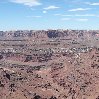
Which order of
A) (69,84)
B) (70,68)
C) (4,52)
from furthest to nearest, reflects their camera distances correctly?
(4,52) < (70,68) < (69,84)

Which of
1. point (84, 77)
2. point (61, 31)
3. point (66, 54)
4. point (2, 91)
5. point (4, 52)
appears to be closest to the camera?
point (2, 91)

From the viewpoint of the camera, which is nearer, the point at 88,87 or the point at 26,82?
the point at 26,82

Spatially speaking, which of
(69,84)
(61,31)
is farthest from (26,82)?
(61,31)

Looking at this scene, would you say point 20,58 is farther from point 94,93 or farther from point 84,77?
point 94,93

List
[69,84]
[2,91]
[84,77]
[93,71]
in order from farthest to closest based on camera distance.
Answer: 1. [93,71]
2. [84,77]
3. [69,84]
4. [2,91]

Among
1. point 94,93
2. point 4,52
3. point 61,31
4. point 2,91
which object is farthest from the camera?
point 61,31

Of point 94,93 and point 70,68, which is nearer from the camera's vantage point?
point 94,93

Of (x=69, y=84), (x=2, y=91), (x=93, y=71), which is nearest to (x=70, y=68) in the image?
(x=93, y=71)

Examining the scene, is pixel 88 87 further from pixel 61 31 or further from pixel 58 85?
pixel 61 31
